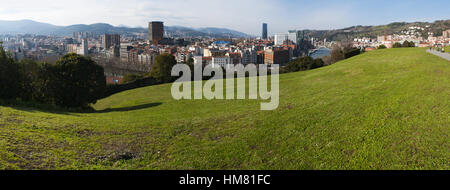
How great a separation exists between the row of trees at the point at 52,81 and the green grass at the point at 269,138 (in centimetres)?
666

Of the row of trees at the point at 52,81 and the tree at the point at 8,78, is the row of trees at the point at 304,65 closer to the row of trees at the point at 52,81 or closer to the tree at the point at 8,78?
the row of trees at the point at 52,81

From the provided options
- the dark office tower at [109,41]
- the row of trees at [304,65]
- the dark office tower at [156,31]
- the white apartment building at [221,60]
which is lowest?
the row of trees at [304,65]

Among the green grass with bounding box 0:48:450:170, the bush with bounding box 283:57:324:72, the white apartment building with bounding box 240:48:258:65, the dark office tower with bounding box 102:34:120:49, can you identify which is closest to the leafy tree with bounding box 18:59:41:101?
the green grass with bounding box 0:48:450:170

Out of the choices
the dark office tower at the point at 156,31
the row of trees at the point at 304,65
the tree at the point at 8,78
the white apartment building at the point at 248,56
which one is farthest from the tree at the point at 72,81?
the dark office tower at the point at 156,31

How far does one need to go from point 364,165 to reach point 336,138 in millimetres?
1269

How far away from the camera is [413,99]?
7.88m

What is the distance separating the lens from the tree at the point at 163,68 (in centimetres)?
3156

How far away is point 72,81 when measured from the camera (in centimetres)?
1616

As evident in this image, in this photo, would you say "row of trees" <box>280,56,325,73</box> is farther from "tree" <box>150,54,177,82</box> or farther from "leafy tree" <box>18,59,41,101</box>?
"leafy tree" <box>18,59,41,101</box>

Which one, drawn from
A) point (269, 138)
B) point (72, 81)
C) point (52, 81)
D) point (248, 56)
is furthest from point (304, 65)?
point (248, 56)

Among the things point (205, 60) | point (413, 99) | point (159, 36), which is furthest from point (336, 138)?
point (159, 36)

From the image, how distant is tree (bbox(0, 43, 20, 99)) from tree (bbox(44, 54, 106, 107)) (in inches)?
53.1

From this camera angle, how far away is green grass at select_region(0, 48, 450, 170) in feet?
16.5
